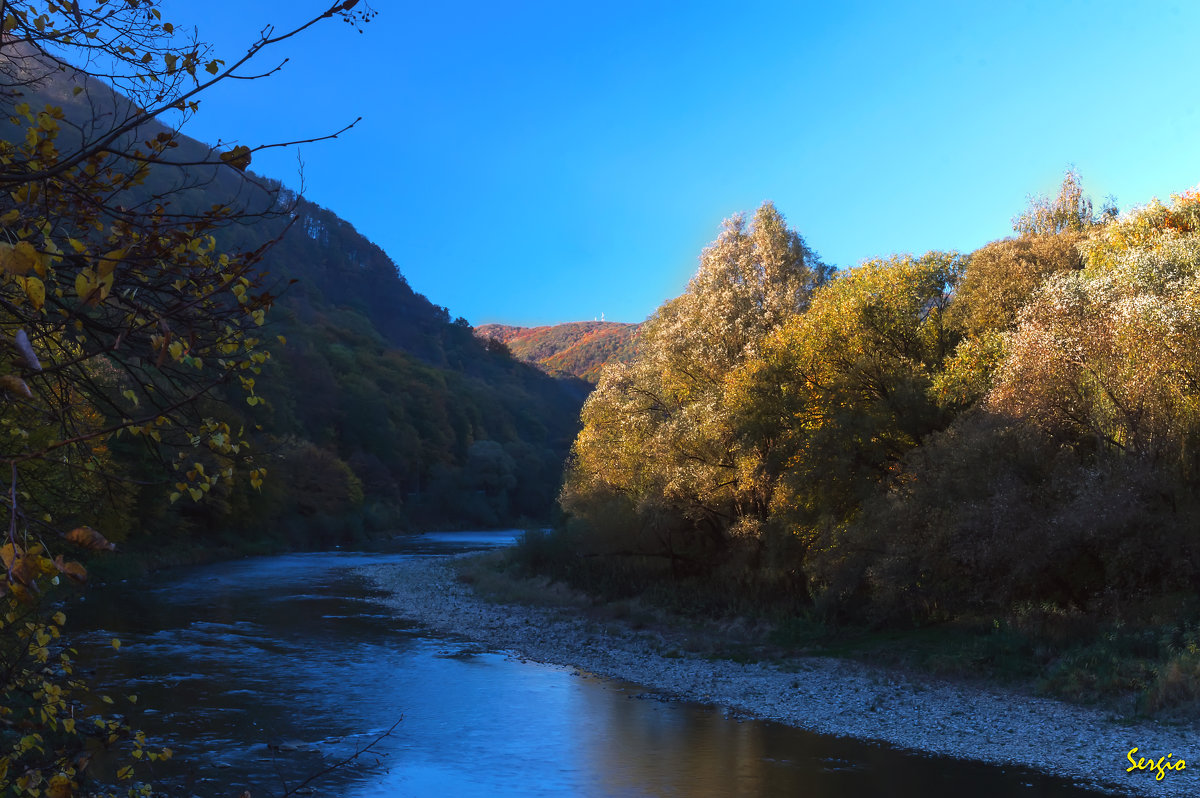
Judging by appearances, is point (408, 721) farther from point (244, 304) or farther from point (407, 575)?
point (407, 575)

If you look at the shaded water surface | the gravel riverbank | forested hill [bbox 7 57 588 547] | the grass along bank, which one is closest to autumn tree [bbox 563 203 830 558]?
the grass along bank

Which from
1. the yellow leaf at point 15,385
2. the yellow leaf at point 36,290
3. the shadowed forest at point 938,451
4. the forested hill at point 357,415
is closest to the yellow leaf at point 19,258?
the yellow leaf at point 36,290

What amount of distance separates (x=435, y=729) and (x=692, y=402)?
63.6ft

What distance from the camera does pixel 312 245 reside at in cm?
18325

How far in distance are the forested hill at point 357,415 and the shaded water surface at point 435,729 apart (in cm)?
502

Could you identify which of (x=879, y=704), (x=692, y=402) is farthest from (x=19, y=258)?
(x=692, y=402)

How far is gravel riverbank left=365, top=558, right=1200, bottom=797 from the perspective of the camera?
16266 mm

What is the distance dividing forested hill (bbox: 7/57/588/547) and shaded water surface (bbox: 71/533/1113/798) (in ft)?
16.5

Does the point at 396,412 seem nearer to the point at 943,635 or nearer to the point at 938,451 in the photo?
the point at 943,635

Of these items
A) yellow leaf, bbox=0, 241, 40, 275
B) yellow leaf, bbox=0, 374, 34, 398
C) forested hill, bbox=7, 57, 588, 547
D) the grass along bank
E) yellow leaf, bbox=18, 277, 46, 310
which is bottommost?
the grass along bank

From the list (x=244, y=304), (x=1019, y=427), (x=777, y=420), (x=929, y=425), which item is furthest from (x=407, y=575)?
(x=244, y=304)

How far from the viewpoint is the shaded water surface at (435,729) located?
48.8 ft
